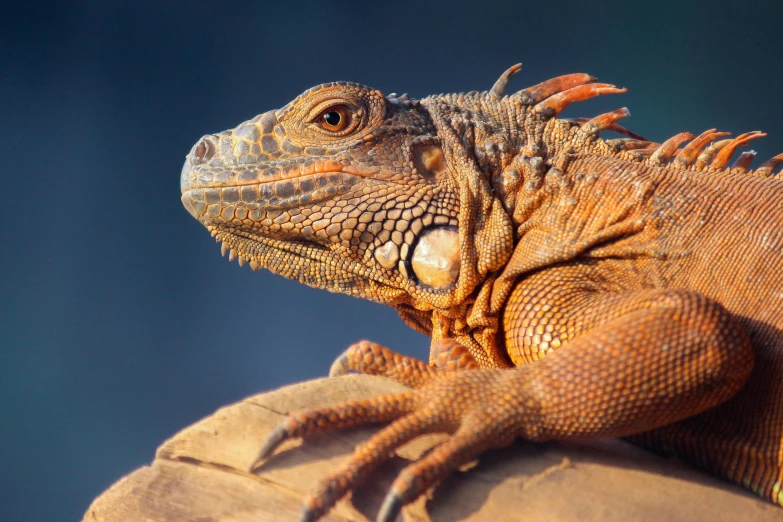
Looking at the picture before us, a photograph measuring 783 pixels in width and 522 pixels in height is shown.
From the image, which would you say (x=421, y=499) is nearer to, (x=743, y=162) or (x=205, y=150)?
(x=205, y=150)

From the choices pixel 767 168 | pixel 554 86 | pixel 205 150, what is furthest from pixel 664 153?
pixel 205 150

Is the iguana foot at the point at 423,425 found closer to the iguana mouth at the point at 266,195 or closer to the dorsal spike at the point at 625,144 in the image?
the iguana mouth at the point at 266,195

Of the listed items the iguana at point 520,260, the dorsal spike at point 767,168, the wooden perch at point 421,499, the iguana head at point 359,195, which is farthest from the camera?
the dorsal spike at point 767,168

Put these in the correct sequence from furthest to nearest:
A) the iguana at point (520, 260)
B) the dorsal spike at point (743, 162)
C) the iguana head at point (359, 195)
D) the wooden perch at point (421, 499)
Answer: the dorsal spike at point (743, 162) → the iguana head at point (359, 195) → the iguana at point (520, 260) → the wooden perch at point (421, 499)

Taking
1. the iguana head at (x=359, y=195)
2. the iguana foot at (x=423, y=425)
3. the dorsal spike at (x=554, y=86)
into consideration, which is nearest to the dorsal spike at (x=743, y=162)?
the dorsal spike at (x=554, y=86)

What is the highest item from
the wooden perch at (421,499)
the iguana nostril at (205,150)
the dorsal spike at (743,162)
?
the iguana nostril at (205,150)

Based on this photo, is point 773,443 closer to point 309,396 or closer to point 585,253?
point 585,253

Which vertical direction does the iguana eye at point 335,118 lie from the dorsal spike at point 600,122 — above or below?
above

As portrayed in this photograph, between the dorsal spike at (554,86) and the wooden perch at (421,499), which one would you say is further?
the dorsal spike at (554,86)
